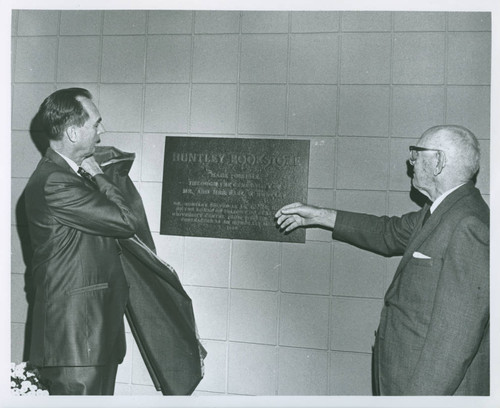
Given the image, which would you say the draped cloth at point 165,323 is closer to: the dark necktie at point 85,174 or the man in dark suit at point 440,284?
the dark necktie at point 85,174

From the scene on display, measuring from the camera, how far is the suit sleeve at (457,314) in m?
1.95

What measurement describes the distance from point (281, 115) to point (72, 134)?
112 centimetres

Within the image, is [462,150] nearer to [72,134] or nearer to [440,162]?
[440,162]

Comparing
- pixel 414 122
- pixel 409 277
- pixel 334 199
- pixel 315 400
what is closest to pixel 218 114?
pixel 334 199

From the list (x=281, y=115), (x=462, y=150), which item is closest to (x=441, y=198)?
(x=462, y=150)

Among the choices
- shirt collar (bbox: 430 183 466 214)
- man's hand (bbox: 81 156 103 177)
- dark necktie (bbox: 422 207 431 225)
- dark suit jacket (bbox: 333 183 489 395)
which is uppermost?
man's hand (bbox: 81 156 103 177)

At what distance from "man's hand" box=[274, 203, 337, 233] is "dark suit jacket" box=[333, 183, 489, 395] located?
0.42 m

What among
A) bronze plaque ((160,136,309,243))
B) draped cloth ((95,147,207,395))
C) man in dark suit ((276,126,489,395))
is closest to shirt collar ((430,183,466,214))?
man in dark suit ((276,126,489,395))

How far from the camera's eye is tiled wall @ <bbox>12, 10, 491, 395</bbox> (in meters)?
2.62

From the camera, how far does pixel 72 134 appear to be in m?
2.44

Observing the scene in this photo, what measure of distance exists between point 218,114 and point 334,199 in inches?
32.3

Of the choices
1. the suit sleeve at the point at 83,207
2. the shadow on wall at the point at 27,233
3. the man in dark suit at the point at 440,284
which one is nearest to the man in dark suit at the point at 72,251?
the suit sleeve at the point at 83,207

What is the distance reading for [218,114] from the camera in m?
2.80

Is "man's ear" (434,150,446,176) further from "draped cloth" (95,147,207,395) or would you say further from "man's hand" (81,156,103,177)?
"man's hand" (81,156,103,177)
